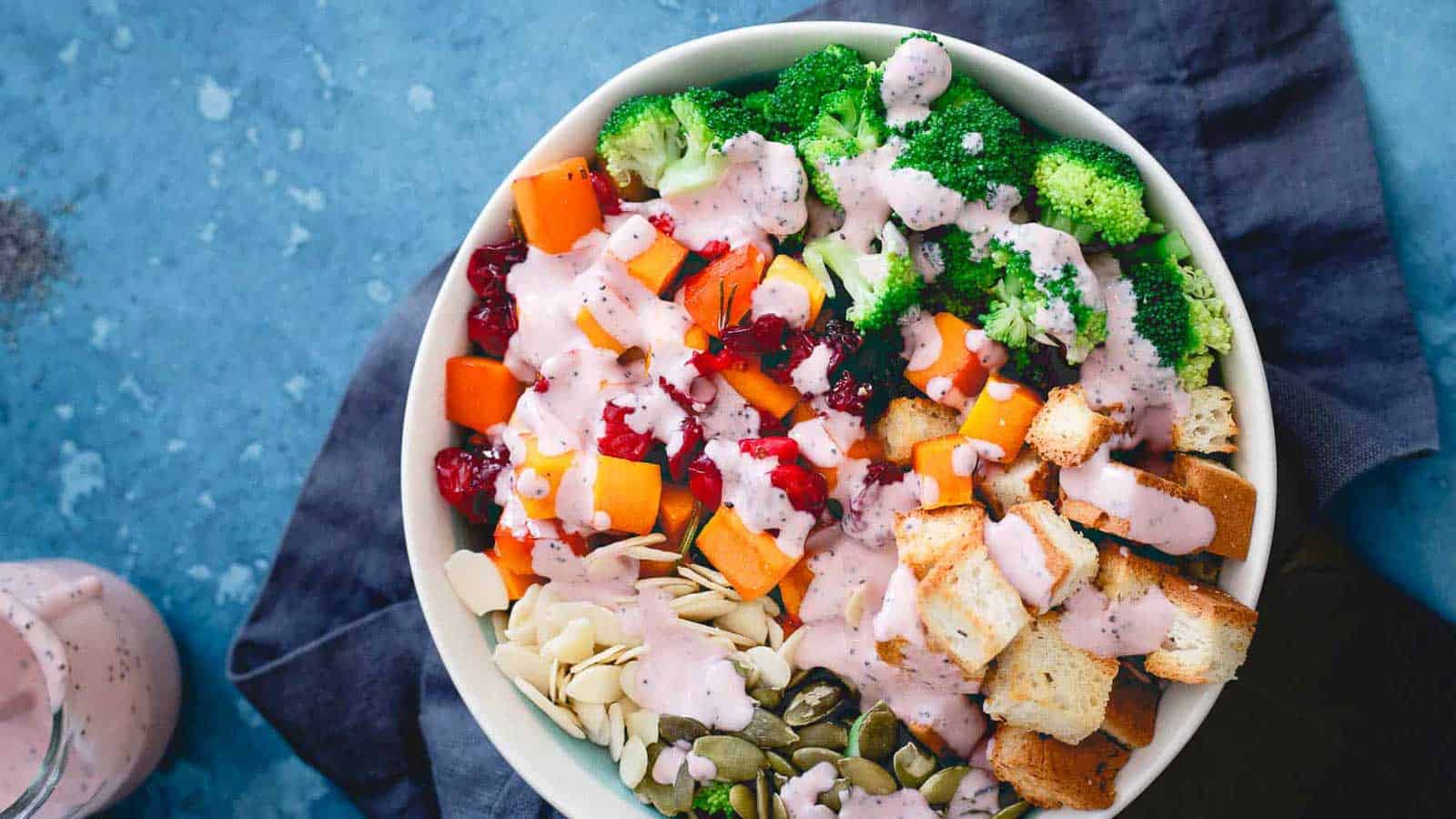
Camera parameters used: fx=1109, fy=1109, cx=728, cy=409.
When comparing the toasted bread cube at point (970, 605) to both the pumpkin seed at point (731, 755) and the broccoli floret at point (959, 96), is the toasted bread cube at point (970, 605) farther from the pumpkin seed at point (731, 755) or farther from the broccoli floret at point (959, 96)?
the broccoli floret at point (959, 96)

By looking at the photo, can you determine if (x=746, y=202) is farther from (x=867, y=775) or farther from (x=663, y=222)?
(x=867, y=775)

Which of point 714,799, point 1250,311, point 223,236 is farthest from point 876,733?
point 223,236

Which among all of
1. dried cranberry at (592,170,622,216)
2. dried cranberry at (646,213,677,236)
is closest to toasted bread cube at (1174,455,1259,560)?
dried cranberry at (646,213,677,236)

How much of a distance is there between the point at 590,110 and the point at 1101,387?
98 cm

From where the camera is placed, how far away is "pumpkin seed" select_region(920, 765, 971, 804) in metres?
1.89

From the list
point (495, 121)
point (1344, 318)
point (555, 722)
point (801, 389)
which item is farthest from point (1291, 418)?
point (495, 121)

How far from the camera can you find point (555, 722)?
6.48 ft

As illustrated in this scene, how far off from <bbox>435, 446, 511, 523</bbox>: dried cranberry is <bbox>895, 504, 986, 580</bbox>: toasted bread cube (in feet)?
2.29

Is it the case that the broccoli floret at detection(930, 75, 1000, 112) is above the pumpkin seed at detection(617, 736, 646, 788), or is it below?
above

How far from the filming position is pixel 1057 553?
1.72 meters

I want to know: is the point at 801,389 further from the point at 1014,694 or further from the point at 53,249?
the point at 53,249

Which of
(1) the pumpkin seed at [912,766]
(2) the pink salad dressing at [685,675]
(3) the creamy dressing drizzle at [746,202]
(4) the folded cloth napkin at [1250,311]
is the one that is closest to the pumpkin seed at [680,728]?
(2) the pink salad dressing at [685,675]

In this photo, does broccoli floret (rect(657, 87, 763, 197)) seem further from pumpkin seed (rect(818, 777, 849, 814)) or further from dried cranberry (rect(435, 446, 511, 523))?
pumpkin seed (rect(818, 777, 849, 814))

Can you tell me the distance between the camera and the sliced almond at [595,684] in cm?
190
